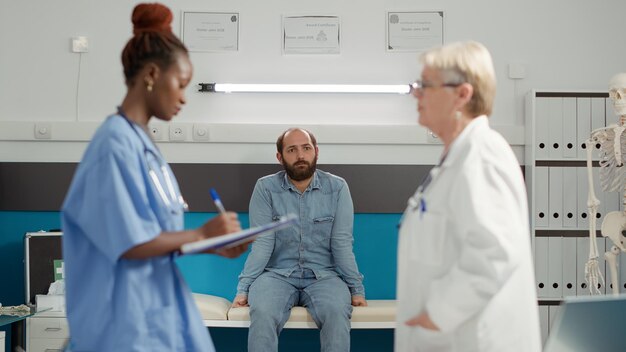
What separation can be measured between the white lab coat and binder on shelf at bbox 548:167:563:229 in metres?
2.47

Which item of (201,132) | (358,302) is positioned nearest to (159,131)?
(201,132)

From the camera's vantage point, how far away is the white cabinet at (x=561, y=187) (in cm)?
409

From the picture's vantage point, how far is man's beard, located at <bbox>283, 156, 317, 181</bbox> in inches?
153

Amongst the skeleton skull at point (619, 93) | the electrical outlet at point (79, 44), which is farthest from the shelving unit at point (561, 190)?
the electrical outlet at point (79, 44)

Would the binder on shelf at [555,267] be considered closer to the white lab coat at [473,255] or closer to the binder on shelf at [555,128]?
the binder on shelf at [555,128]

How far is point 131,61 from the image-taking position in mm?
1802

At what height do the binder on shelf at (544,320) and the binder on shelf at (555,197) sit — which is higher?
the binder on shelf at (555,197)

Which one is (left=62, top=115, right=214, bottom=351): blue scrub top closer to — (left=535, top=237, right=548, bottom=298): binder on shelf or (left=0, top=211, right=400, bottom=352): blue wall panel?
(left=0, top=211, right=400, bottom=352): blue wall panel

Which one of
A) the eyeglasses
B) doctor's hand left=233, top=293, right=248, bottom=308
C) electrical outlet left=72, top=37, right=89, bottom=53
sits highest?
electrical outlet left=72, top=37, right=89, bottom=53

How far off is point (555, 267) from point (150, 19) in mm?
2976

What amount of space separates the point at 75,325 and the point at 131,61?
63 cm

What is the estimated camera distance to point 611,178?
3846 mm

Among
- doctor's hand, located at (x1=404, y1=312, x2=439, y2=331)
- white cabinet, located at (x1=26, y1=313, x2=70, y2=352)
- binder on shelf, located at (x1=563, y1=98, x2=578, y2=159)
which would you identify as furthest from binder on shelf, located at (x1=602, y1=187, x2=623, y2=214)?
white cabinet, located at (x1=26, y1=313, x2=70, y2=352)

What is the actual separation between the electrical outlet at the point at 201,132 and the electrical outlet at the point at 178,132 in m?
0.05
